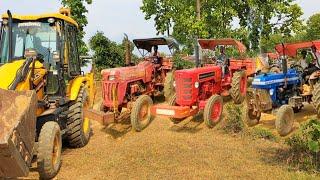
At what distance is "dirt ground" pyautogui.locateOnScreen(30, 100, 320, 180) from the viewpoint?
23.3ft

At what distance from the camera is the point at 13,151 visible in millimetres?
5590

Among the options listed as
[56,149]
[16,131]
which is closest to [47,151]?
[56,149]

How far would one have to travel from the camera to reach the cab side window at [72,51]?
9188 mm

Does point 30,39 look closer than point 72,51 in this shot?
Yes

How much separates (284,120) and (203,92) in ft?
7.88

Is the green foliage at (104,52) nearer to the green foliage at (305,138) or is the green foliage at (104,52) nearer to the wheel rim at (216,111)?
the wheel rim at (216,111)

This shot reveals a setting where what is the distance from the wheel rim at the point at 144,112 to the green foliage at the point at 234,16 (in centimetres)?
1538

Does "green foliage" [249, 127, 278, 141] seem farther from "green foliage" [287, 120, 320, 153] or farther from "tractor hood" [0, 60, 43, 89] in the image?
"tractor hood" [0, 60, 43, 89]

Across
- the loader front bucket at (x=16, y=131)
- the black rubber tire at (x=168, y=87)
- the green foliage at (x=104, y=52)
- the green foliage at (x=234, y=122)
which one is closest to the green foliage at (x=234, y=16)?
the green foliage at (x=104, y=52)

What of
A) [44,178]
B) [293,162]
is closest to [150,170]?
[44,178]

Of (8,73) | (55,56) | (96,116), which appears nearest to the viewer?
(8,73)

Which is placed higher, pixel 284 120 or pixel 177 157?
pixel 284 120

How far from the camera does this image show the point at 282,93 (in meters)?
11.1

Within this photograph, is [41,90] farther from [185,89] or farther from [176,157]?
[185,89]
